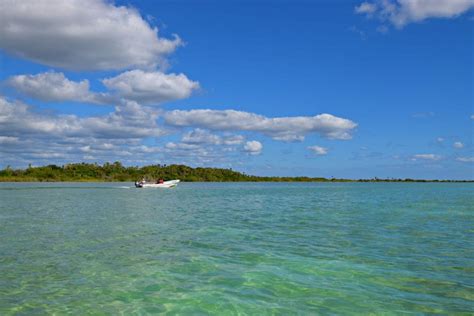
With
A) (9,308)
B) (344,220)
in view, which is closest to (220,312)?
(9,308)

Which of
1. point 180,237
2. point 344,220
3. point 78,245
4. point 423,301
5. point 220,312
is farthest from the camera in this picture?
point 344,220

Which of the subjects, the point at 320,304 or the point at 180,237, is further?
the point at 180,237

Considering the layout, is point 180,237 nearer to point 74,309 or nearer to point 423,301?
point 74,309

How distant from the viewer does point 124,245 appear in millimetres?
20422

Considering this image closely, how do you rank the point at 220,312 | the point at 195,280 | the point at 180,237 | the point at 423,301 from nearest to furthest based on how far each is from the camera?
the point at 220,312
the point at 423,301
the point at 195,280
the point at 180,237

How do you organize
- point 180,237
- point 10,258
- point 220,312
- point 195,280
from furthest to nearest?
point 180,237 < point 10,258 < point 195,280 < point 220,312

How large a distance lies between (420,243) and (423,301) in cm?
1071

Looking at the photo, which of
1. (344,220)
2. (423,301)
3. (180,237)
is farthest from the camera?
(344,220)

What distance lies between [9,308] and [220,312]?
219 inches

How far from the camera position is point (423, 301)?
11.4 meters

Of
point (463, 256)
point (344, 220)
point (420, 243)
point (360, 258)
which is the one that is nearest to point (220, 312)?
point (360, 258)

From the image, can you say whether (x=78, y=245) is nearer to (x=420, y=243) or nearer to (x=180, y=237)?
(x=180, y=237)

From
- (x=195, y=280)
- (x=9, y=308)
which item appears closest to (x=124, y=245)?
(x=195, y=280)

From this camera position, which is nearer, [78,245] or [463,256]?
[463,256]
